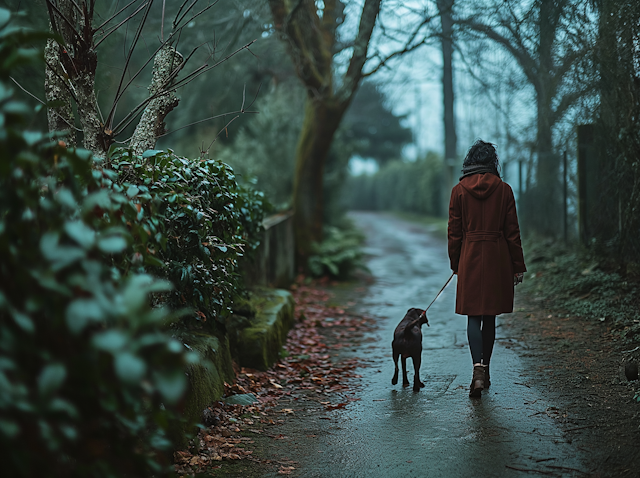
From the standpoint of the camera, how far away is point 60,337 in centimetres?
186

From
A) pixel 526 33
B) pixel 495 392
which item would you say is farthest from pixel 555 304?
pixel 526 33

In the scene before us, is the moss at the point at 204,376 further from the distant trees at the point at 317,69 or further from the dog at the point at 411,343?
the distant trees at the point at 317,69

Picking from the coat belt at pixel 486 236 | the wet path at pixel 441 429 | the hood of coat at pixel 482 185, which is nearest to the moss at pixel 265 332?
the wet path at pixel 441 429

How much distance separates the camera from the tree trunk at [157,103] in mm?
4723

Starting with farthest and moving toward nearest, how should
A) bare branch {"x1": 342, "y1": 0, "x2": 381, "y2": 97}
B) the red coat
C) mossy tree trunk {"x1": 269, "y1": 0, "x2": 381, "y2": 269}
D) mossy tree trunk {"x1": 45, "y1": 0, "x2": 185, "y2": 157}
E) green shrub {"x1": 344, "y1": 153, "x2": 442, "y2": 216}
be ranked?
green shrub {"x1": 344, "y1": 153, "x2": 442, "y2": 216}
mossy tree trunk {"x1": 269, "y1": 0, "x2": 381, "y2": 269}
bare branch {"x1": 342, "y1": 0, "x2": 381, "y2": 97}
the red coat
mossy tree trunk {"x1": 45, "y1": 0, "x2": 185, "y2": 157}

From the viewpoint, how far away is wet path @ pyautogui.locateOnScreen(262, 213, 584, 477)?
3.47 meters

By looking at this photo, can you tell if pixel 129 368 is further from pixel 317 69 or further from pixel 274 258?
pixel 317 69

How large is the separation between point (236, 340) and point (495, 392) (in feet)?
8.18

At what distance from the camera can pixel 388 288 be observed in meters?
11.1

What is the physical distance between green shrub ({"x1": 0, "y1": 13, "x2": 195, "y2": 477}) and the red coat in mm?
3360

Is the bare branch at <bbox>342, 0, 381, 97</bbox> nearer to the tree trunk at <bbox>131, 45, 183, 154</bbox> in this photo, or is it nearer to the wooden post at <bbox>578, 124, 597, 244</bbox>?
the wooden post at <bbox>578, 124, 597, 244</bbox>

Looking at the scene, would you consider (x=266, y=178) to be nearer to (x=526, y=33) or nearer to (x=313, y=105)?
(x=313, y=105)

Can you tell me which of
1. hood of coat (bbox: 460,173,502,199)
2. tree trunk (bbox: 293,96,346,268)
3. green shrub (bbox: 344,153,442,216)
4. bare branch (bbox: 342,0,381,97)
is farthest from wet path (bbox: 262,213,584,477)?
green shrub (bbox: 344,153,442,216)

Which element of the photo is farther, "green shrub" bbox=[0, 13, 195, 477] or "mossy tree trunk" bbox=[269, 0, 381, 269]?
"mossy tree trunk" bbox=[269, 0, 381, 269]
